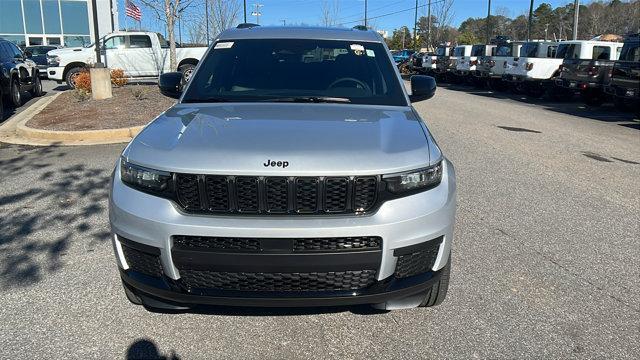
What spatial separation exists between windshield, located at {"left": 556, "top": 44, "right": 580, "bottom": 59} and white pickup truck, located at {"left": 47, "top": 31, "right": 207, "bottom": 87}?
12.7 metres

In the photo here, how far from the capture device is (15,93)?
1362cm

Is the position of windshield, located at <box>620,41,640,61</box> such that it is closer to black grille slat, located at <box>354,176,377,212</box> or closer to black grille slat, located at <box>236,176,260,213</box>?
black grille slat, located at <box>354,176,377,212</box>

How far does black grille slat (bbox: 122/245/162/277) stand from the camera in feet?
9.05

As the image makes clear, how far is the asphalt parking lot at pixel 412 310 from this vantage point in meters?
3.06

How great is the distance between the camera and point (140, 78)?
1902cm

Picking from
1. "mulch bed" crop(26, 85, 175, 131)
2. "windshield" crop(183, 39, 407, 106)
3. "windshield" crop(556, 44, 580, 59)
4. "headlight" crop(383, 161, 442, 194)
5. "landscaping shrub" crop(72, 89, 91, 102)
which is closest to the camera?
"headlight" crop(383, 161, 442, 194)

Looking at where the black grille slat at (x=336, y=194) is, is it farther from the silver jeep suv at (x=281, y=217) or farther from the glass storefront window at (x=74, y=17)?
the glass storefront window at (x=74, y=17)

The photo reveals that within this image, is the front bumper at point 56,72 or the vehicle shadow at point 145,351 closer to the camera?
the vehicle shadow at point 145,351

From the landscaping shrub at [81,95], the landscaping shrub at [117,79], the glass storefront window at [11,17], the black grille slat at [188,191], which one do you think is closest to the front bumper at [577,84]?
the landscaping shrub at [117,79]

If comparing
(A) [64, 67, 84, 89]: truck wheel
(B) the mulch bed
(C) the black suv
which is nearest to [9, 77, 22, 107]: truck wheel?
(C) the black suv

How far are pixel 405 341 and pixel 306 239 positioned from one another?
971 millimetres

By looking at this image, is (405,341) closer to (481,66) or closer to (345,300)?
(345,300)

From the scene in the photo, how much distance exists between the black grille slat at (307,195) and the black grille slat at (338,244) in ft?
0.52

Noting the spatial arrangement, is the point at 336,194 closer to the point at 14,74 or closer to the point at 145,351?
the point at 145,351
